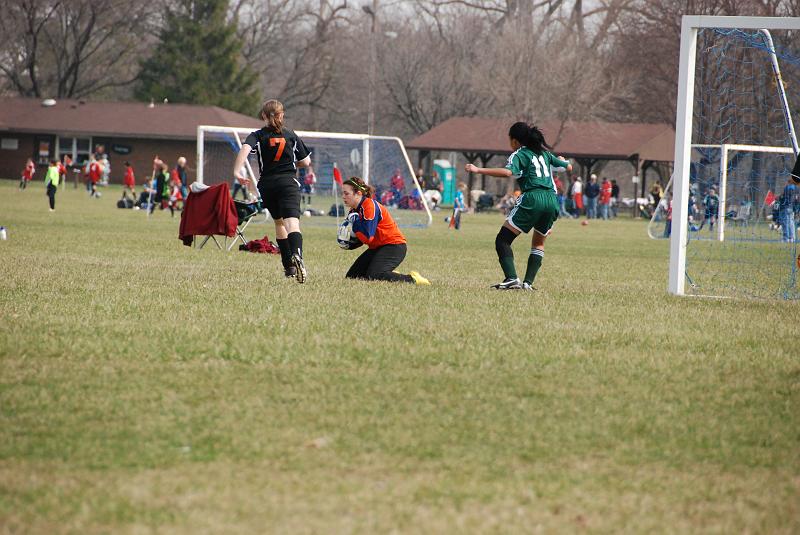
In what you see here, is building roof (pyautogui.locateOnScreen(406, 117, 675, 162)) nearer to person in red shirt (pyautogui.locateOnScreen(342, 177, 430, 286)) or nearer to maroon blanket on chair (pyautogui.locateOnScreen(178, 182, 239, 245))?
maroon blanket on chair (pyautogui.locateOnScreen(178, 182, 239, 245))

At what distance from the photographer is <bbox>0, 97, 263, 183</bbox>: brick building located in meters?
64.8

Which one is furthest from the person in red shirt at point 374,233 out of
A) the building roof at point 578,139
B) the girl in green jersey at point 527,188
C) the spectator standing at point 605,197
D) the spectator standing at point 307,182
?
the building roof at point 578,139

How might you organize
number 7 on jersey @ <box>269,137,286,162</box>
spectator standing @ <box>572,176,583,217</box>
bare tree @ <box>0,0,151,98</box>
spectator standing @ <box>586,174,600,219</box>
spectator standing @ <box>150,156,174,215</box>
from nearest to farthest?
number 7 on jersey @ <box>269,137,286,162</box> < spectator standing @ <box>150,156,174,215</box> < spectator standing @ <box>586,174,600,219</box> < spectator standing @ <box>572,176,583,217</box> < bare tree @ <box>0,0,151,98</box>

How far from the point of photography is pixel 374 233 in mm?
11914

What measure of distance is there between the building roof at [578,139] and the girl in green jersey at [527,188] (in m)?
40.4

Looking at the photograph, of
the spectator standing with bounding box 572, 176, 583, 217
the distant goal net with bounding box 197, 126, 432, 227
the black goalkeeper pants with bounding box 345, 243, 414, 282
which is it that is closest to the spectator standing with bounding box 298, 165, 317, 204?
the distant goal net with bounding box 197, 126, 432, 227

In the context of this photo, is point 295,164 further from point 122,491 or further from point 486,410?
point 122,491

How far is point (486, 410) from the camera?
5.80 meters

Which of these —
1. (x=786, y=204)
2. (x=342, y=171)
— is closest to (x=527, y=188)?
(x=786, y=204)

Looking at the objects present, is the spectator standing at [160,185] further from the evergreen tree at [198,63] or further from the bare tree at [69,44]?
the evergreen tree at [198,63]

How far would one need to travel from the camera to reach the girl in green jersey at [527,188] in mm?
11414

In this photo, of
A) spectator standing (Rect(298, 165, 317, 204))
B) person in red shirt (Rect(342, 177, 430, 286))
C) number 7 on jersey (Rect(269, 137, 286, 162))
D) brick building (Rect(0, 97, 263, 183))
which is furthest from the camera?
brick building (Rect(0, 97, 263, 183))

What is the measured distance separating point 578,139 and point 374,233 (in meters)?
44.6

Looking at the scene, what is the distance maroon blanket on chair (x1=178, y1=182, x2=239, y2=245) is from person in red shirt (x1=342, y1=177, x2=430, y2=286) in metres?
4.14
